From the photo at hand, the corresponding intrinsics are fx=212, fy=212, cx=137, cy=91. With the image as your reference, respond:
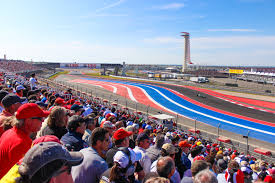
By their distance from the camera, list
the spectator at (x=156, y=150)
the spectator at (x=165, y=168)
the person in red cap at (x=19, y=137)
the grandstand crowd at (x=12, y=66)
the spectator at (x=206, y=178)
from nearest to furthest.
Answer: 1. the spectator at (x=206, y=178)
2. the person in red cap at (x=19, y=137)
3. the spectator at (x=165, y=168)
4. the spectator at (x=156, y=150)
5. the grandstand crowd at (x=12, y=66)

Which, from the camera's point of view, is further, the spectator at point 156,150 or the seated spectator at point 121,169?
the spectator at point 156,150

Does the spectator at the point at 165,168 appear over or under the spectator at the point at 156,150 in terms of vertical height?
over

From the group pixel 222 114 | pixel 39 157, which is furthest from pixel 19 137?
pixel 222 114

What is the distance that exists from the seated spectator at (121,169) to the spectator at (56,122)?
1795mm

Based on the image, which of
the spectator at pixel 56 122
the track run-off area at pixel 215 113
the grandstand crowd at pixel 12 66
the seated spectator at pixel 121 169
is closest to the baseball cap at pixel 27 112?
the spectator at pixel 56 122

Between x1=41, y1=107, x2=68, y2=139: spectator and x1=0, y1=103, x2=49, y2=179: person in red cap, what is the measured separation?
882 millimetres

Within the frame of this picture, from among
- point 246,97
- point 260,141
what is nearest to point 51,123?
point 260,141

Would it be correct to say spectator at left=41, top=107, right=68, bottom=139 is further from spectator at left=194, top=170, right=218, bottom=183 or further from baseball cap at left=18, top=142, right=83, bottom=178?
spectator at left=194, top=170, right=218, bottom=183

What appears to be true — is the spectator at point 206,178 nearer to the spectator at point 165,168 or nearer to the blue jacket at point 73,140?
the spectator at point 165,168

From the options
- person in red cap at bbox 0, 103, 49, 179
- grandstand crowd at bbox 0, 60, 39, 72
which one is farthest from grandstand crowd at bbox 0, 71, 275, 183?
grandstand crowd at bbox 0, 60, 39, 72

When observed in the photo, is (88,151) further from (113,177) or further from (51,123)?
(51,123)

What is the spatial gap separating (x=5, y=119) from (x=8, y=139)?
3.62ft

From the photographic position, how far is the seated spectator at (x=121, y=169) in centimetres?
237

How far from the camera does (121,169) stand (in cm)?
242
